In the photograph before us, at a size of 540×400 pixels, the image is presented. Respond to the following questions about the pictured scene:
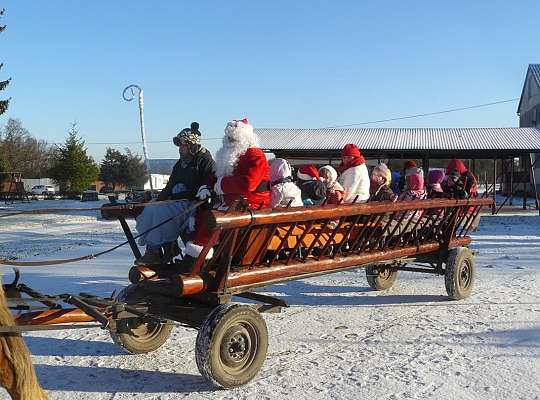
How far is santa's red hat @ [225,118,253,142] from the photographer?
4.67 metres

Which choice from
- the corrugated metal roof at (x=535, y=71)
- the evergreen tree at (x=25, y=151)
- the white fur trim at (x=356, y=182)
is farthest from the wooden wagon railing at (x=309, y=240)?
the evergreen tree at (x=25, y=151)

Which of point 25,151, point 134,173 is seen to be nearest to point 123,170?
point 134,173

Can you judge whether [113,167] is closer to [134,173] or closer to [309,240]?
[134,173]

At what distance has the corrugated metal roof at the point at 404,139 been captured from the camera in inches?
899

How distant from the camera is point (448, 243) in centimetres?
671

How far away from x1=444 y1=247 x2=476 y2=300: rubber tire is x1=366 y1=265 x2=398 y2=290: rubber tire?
0.79 metres

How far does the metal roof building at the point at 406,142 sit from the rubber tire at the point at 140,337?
18.3 meters

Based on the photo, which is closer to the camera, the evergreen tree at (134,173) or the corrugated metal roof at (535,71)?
the corrugated metal roof at (535,71)

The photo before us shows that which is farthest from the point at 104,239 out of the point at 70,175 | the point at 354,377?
the point at 70,175

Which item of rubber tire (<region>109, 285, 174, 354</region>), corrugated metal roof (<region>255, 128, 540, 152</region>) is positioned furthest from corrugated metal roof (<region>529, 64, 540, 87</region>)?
rubber tire (<region>109, 285, 174, 354</region>)

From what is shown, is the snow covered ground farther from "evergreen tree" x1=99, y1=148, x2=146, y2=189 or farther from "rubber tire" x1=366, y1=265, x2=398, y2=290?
"evergreen tree" x1=99, y1=148, x2=146, y2=189

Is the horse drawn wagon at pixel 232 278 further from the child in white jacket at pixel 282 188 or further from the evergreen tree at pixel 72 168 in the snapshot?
the evergreen tree at pixel 72 168

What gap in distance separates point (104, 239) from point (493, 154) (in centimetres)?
1669

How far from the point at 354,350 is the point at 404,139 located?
21392 mm
